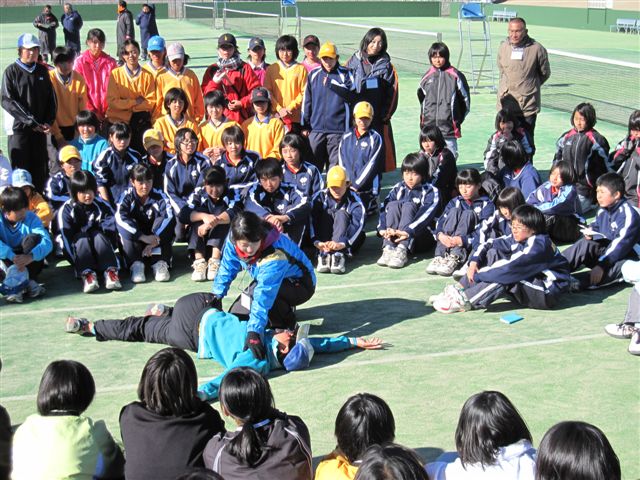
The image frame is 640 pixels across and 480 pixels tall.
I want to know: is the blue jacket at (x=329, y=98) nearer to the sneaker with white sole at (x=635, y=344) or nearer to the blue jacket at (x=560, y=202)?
the blue jacket at (x=560, y=202)

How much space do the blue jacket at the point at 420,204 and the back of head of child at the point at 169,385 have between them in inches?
181

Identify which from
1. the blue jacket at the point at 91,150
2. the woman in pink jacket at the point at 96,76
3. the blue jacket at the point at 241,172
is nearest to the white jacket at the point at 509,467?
the blue jacket at the point at 241,172

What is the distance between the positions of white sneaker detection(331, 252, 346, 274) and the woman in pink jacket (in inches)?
154

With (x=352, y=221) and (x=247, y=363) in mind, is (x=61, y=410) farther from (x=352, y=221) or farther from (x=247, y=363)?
(x=352, y=221)

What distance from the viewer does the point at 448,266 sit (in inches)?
337

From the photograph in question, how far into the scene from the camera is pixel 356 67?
1090cm

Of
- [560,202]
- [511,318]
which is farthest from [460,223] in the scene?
[511,318]

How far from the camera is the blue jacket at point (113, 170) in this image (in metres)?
9.42

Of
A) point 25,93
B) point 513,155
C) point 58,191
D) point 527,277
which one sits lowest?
point 527,277

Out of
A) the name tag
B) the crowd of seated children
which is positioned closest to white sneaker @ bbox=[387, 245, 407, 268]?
the crowd of seated children

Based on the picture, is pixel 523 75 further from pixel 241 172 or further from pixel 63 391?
pixel 63 391

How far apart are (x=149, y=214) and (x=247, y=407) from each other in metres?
4.81

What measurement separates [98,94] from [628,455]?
26.7 ft

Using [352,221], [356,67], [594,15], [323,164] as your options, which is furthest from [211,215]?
[594,15]
